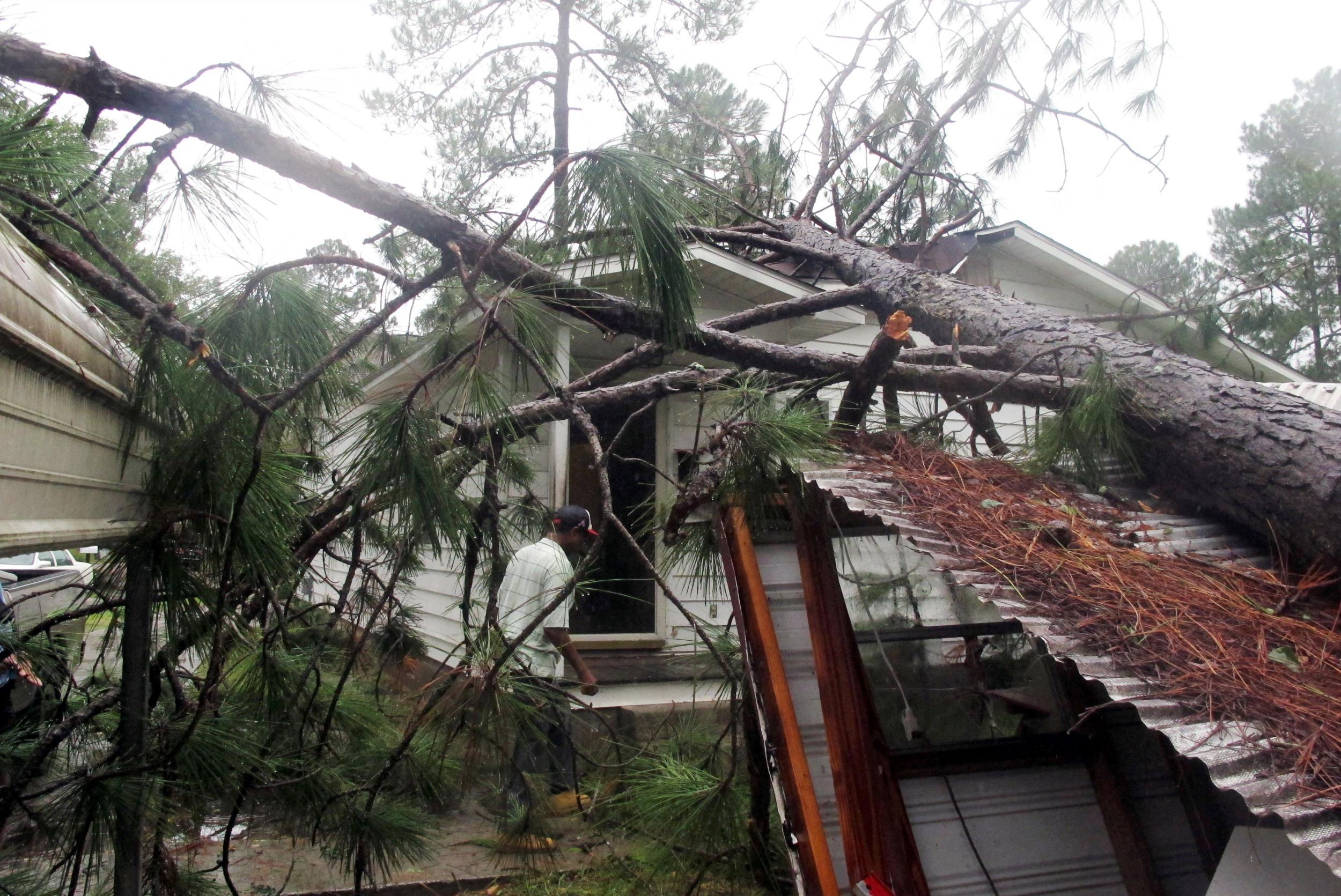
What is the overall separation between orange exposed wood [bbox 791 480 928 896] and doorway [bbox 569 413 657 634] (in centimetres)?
370

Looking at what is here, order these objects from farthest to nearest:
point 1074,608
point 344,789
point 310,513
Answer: point 310,513
point 344,789
point 1074,608

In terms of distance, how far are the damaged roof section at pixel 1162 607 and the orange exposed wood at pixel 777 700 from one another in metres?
0.50

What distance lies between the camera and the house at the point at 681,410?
6.08 meters

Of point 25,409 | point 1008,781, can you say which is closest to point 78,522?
point 25,409

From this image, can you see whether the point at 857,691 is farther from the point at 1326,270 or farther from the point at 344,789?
the point at 1326,270

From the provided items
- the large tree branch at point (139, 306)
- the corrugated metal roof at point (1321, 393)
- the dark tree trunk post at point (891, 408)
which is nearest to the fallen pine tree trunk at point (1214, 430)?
the dark tree trunk post at point (891, 408)

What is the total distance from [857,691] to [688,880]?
52.0 inches

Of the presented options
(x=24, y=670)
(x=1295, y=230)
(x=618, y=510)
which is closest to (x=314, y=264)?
(x=24, y=670)

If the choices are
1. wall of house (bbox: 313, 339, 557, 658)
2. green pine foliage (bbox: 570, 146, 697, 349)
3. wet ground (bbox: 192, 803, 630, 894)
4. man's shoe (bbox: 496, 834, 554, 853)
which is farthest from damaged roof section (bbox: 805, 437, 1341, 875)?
wet ground (bbox: 192, 803, 630, 894)

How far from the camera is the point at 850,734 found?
108 inches

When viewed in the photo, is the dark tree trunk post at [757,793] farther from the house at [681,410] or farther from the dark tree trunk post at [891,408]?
the house at [681,410]

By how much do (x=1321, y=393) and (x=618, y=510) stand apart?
5988mm

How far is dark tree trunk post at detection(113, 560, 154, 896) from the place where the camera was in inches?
80.5

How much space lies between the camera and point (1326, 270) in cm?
730
